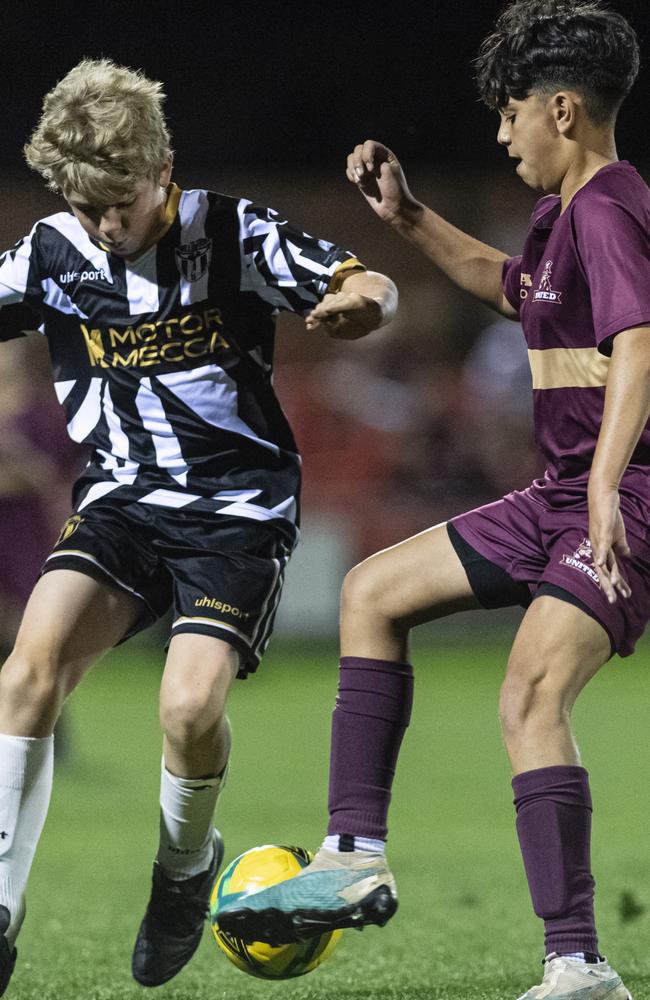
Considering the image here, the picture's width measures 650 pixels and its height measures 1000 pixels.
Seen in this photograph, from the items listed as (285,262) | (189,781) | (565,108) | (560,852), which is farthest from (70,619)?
(565,108)

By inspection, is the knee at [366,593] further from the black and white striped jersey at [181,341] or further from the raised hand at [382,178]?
the raised hand at [382,178]

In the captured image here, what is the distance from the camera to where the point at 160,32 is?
630 inches

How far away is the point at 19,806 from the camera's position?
3.75 meters

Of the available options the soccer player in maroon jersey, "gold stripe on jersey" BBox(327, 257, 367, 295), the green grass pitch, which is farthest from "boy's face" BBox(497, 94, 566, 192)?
the green grass pitch

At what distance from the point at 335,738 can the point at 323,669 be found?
7431 mm

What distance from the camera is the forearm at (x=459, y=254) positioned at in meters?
4.12

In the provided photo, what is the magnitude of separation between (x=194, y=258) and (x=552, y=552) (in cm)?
126

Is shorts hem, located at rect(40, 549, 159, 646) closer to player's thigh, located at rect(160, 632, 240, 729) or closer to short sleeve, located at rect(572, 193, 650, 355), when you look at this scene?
player's thigh, located at rect(160, 632, 240, 729)

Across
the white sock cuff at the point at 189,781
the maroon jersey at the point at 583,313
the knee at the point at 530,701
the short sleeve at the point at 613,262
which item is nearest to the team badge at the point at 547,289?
the maroon jersey at the point at 583,313

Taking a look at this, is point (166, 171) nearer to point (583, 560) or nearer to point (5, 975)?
point (583, 560)

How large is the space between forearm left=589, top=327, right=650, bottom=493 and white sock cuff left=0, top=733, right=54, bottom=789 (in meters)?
1.47

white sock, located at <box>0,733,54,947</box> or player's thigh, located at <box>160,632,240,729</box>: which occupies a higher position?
player's thigh, located at <box>160,632,240,729</box>

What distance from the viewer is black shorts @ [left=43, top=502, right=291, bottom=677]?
3.98 metres

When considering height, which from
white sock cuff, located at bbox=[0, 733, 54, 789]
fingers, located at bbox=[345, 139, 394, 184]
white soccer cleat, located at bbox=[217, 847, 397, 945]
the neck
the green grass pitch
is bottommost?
the green grass pitch
